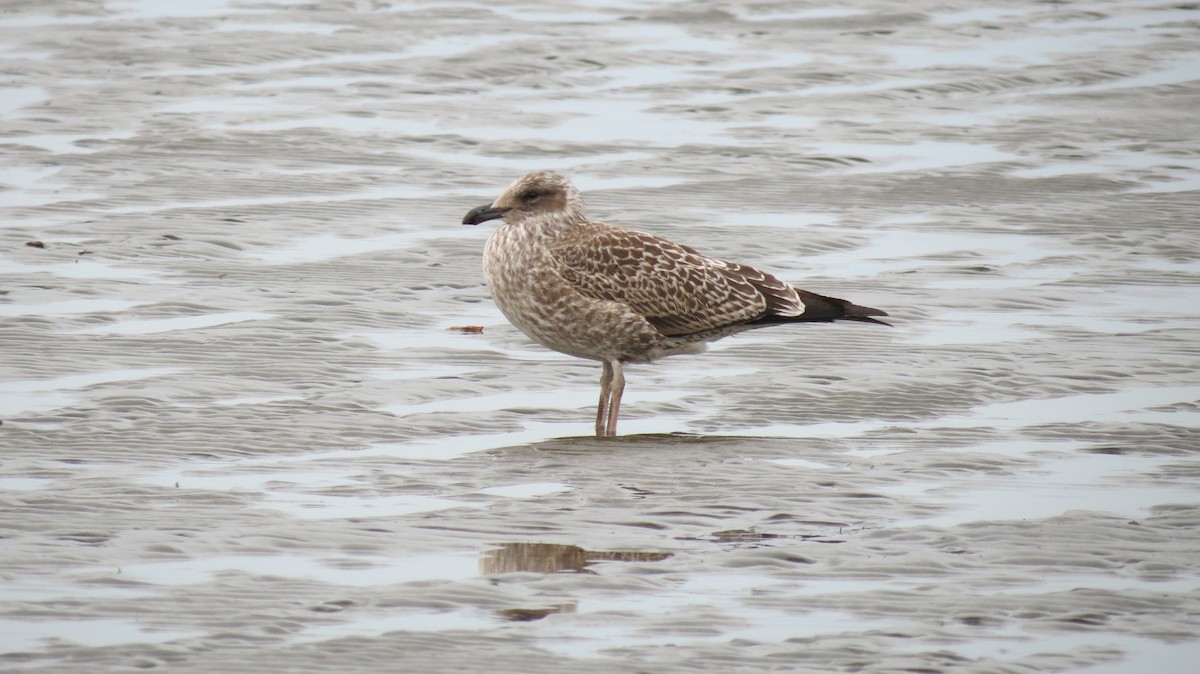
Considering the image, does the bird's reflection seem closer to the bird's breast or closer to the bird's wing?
the bird's breast

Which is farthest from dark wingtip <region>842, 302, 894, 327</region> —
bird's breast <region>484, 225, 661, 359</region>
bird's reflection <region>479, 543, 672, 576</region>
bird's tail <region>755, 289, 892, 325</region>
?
bird's reflection <region>479, 543, 672, 576</region>

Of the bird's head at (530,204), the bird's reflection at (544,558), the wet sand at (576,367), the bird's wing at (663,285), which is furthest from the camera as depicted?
the bird's head at (530,204)

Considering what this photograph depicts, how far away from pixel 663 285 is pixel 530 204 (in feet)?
2.67

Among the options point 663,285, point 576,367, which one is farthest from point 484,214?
point 576,367

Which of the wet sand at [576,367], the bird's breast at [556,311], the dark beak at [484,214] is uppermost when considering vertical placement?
the dark beak at [484,214]

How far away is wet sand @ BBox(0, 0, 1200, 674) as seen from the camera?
649cm

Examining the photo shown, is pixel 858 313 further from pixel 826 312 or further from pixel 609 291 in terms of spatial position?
pixel 609 291

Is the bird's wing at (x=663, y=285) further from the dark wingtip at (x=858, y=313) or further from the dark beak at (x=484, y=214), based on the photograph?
the dark beak at (x=484, y=214)

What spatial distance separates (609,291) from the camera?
9.54 meters

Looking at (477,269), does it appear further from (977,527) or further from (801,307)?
(977,527)

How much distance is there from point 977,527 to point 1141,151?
940 centimetres

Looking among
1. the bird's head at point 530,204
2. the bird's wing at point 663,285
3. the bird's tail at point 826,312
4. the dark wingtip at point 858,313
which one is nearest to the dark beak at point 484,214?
the bird's head at point 530,204

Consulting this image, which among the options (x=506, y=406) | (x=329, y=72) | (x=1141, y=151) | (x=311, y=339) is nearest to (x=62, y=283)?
(x=311, y=339)

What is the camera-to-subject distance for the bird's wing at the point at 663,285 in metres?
9.59
